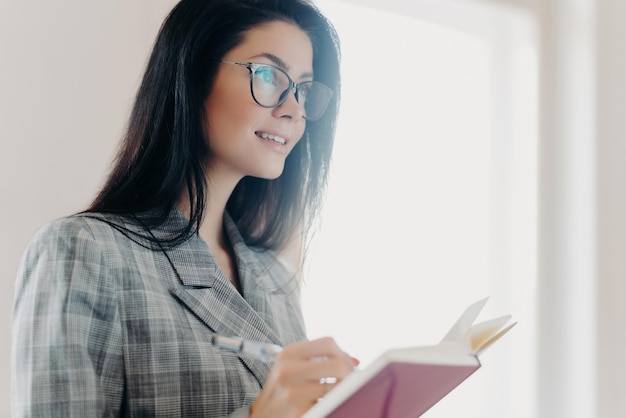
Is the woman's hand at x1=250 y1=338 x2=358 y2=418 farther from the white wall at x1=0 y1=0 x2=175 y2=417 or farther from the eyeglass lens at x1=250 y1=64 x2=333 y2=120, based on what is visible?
the white wall at x1=0 y1=0 x2=175 y2=417

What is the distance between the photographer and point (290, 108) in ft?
4.42

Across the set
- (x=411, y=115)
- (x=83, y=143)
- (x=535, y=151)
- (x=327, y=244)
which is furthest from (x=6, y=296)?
(x=535, y=151)

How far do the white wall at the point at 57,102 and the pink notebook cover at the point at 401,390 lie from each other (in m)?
0.90

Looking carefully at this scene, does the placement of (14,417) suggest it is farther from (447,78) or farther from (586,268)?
(586,268)

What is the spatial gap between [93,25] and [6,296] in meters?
0.57

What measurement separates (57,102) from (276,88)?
0.57 meters

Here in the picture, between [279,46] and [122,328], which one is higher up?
[279,46]

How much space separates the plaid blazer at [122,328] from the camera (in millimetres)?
1033

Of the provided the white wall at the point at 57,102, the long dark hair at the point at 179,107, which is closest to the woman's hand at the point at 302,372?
the long dark hair at the point at 179,107

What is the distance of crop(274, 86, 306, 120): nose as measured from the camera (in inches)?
52.5

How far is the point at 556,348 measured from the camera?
274 centimetres

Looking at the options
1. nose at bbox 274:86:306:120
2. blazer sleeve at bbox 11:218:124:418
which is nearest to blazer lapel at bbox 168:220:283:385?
blazer sleeve at bbox 11:218:124:418

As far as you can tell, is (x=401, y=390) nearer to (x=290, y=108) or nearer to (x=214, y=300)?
(x=214, y=300)

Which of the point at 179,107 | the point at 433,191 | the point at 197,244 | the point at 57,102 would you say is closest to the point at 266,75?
the point at 179,107
